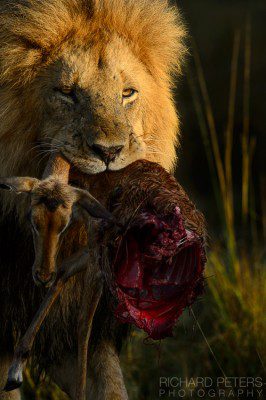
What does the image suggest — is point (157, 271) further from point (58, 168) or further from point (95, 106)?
point (95, 106)

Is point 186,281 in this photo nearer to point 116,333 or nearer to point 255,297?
point 116,333

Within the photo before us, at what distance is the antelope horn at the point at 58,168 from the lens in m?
3.56

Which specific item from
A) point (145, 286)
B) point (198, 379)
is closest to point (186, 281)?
point (145, 286)

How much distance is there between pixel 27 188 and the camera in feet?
10.4

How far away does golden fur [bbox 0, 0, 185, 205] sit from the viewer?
A: 159 inches

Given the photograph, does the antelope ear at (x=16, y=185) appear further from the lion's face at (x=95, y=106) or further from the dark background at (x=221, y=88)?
the dark background at (x=221, y=88)

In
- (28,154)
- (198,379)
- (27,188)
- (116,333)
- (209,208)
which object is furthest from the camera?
(209,208)

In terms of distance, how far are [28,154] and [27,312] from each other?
0.67 metres

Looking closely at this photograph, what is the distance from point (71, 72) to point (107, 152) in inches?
19.8

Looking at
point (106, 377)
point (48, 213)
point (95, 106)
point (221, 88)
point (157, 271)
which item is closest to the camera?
point (48, 213)

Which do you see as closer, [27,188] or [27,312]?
[27,188]

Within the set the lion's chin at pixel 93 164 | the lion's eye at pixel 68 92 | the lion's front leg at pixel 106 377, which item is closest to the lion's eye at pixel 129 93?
the lion's eye at pixel 68 92

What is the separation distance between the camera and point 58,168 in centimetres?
366

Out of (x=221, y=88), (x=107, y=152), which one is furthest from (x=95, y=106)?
(x=221, y=88)
